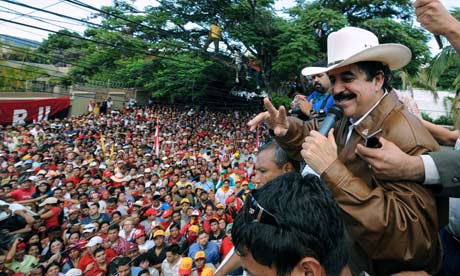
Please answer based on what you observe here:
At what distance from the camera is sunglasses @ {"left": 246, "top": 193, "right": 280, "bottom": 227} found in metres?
0.96

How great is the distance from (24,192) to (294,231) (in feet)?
24.4

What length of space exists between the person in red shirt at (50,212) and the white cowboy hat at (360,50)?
6.12m

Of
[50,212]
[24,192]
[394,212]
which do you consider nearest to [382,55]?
[394,212]

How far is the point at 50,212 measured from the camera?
6234mm

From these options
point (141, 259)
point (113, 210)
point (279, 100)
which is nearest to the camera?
point (141, 259)

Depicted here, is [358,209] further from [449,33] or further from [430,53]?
[430,53]

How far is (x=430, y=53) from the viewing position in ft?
53.1

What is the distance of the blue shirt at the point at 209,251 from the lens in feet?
16.8

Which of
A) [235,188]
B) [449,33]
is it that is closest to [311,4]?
[235,188]

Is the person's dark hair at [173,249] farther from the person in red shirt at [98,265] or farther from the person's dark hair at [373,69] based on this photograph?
the person's dark hair at [373,69]

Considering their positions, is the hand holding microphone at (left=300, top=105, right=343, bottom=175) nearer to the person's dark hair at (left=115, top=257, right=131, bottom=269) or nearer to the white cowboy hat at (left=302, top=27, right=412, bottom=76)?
the white cowboy hat at (left=302, top=27, right=412, bottom=76)

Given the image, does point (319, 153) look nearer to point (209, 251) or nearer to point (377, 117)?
point (377, 117)

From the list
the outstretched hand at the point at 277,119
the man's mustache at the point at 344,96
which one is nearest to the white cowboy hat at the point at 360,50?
the man's mustache at the point at 344,96

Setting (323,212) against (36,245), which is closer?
(323,212)
